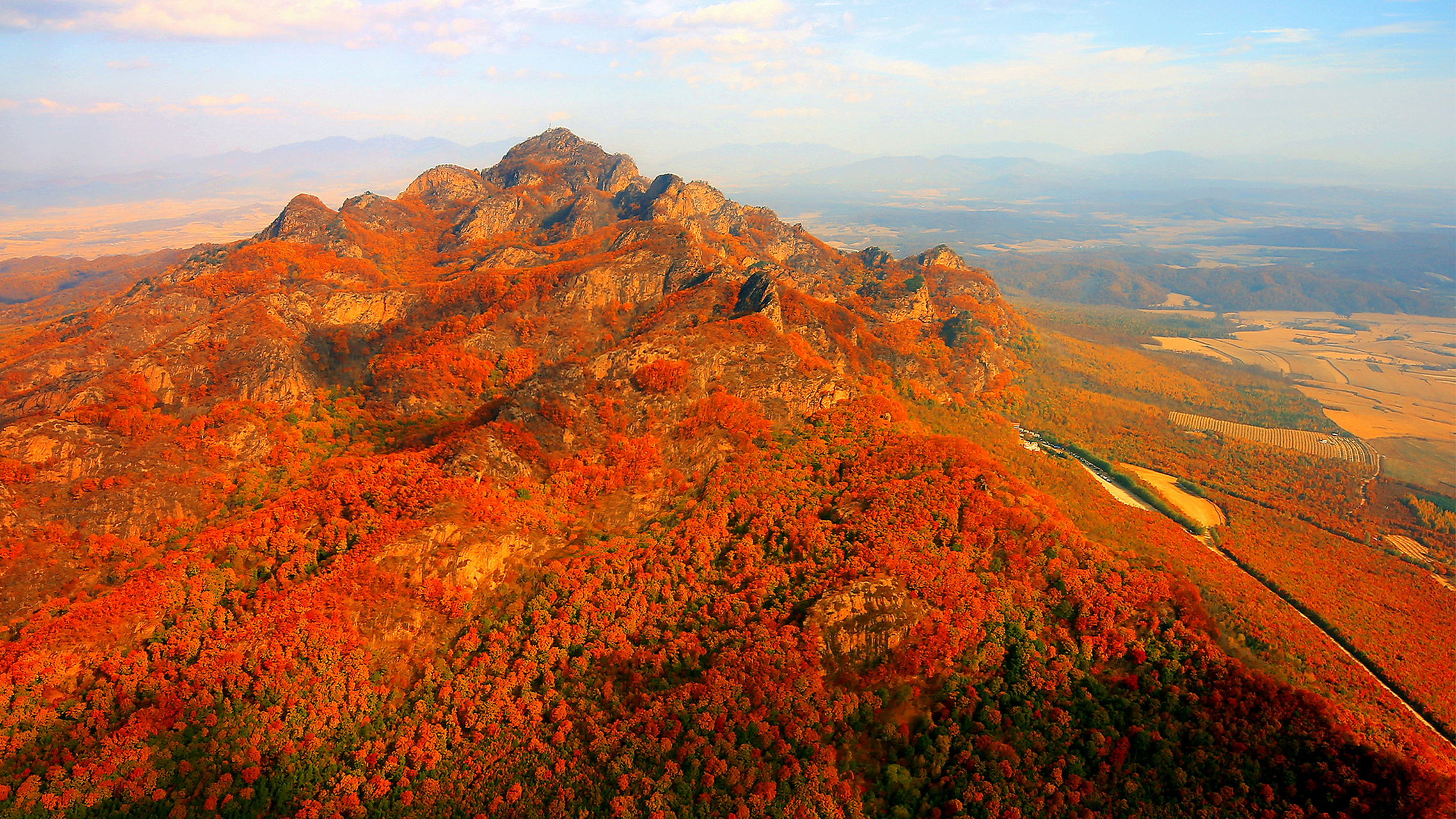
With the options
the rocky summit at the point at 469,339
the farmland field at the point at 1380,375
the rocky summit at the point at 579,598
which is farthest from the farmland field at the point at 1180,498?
the farmland field at the point at 1380,375

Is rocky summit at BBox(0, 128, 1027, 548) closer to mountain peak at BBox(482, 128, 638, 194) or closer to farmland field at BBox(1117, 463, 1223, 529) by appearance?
mountain peak at BBox(482, 128, 638, 194)

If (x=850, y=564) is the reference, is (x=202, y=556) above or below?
above

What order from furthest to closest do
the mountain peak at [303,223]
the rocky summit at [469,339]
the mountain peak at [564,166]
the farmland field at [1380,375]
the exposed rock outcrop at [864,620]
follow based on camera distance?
the mountain peak at [564,166] → the mountain peak at [303,223] → the farmland field at [1380,375] → the rocky summit at [469,339] → the exposed rock outcrop at [864,620]

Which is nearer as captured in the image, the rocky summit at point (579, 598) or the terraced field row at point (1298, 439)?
the rocky summit at point (579, 598)

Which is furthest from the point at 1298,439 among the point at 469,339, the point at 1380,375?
the point at 469,339

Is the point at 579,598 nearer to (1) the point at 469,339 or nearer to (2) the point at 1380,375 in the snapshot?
(1) the point at 469,339

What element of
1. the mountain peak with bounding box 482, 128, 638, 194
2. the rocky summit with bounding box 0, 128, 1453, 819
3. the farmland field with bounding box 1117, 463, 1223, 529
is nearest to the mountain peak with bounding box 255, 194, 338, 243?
the rocky summit with bounding box 0, 128, 1453, 819

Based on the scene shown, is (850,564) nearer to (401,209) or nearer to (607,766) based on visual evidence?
(607,766)

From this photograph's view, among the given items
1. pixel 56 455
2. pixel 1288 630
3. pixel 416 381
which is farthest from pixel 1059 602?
pixel 56 455

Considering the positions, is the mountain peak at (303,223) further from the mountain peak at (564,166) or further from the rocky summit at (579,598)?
the mountain peak at (564,166)
